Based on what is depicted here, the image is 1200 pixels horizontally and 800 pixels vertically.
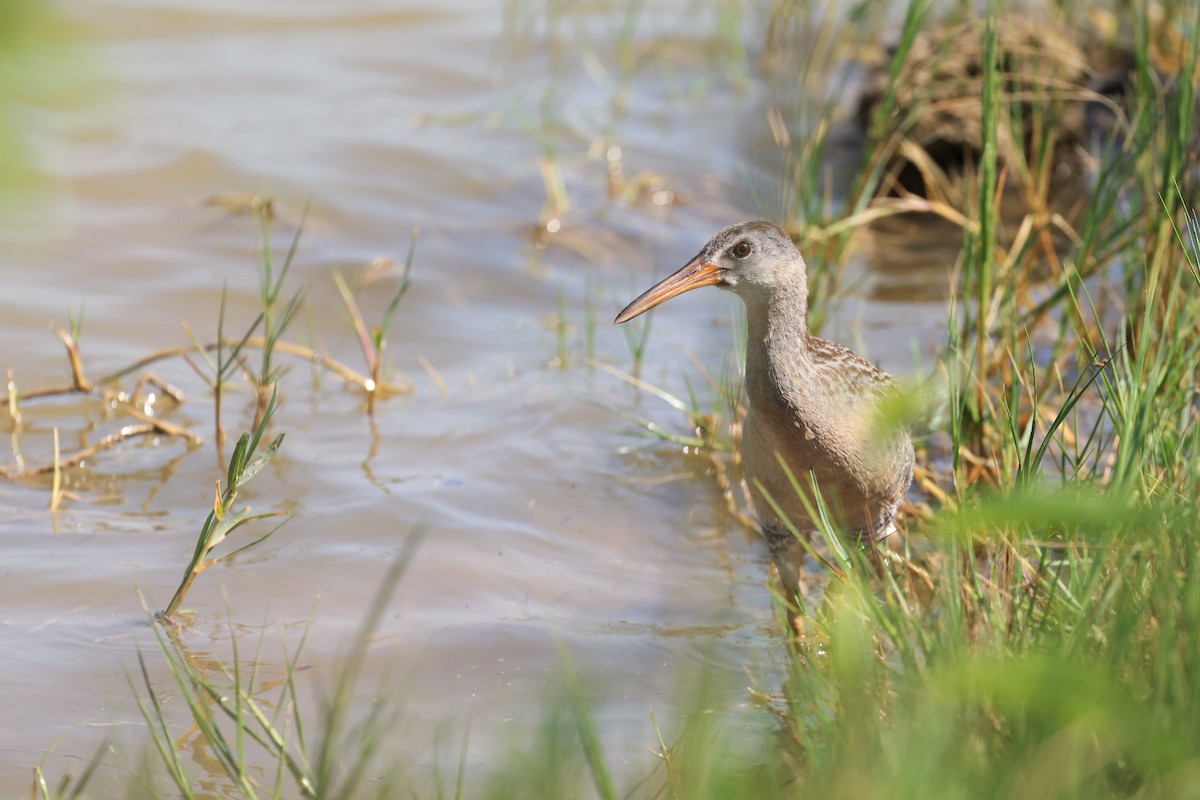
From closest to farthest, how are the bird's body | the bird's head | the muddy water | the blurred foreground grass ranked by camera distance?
the blurred foreground grass, the muddy water, the bird's body, the bird's head

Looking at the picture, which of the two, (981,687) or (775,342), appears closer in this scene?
(981,687)

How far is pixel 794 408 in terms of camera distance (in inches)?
136

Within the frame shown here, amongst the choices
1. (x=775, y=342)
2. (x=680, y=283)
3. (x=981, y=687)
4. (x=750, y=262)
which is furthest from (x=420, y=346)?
(x=981, y=687)

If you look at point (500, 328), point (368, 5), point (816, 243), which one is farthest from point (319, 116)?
point (816, 243)

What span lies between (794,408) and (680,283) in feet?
1.82

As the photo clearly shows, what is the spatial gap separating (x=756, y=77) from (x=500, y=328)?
3.57 metres

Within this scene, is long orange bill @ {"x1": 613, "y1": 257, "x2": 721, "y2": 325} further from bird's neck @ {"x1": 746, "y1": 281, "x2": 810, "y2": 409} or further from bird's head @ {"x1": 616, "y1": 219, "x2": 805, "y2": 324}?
bird's neck @ {"x1": 746, "y1": 281, "x2": 810, "y2": 409}

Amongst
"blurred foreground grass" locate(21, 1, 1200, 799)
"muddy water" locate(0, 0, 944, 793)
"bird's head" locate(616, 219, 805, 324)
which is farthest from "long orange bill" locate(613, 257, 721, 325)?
"blurred foreground grass" locate(21, 1, 1200, 799)

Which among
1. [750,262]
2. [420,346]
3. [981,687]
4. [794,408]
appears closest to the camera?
[981,687]

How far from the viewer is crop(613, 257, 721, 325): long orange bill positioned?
12.3ft

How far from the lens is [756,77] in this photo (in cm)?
845

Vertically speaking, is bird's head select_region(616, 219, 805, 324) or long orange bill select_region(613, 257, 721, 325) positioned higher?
bird's head select_region(616, 219, 805, 324)

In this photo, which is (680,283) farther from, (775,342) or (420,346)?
(420,346)

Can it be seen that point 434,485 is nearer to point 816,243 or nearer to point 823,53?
point 816,243
